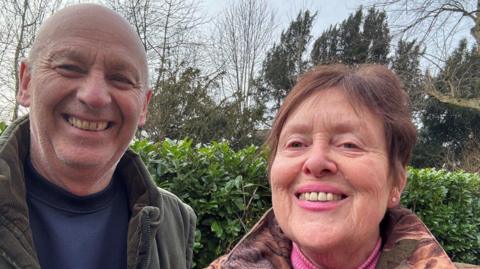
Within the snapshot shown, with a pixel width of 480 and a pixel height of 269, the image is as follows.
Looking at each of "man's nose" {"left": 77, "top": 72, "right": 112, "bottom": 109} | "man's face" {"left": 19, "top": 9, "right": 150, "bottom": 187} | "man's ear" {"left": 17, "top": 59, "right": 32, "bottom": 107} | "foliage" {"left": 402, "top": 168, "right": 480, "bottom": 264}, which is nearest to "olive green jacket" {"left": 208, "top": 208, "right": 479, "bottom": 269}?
"man's face" {"left": 19, "top": 9, "right": 150, "bottom": 187}

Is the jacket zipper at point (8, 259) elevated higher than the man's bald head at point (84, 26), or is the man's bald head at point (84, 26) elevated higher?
the man's bald head at point (84, 26)

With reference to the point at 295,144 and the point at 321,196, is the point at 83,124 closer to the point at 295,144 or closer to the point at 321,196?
the point at 295,144

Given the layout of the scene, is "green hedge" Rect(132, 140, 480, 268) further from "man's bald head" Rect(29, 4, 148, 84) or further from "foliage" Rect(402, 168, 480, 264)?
"foliage" Rect(402, 168, 480, 264)

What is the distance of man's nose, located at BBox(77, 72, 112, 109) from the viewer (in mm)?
1765

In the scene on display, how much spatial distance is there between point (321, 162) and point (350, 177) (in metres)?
0.11

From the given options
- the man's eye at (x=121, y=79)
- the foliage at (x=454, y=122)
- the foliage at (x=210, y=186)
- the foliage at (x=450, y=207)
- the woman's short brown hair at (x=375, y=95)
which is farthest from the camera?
the foliage at (x=454, y=122)

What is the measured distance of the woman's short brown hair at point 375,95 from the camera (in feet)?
5.37

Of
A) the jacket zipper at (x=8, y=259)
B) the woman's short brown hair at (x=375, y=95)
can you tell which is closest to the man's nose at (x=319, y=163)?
the woman's short brown hair at (x=375, y=95)

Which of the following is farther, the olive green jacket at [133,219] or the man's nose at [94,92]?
the man's nose at [94,92]

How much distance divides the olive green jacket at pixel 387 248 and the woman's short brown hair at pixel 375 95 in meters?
0.23

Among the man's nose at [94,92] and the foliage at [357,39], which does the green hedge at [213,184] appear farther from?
the foliage at [357,39]

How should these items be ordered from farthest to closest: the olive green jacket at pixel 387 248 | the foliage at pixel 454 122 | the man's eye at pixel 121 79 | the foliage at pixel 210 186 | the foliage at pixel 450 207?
1. the foliage at pixel 454 122
2. the foliage at pixel 450 207
3. the foliage at pixel 210 186
4. the man's eye at pixel 121 79
5. the olive green jacket at pixel 387 248

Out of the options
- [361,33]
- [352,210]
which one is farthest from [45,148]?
[361,33]

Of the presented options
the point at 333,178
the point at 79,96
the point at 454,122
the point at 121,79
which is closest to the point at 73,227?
the point at 79,96
